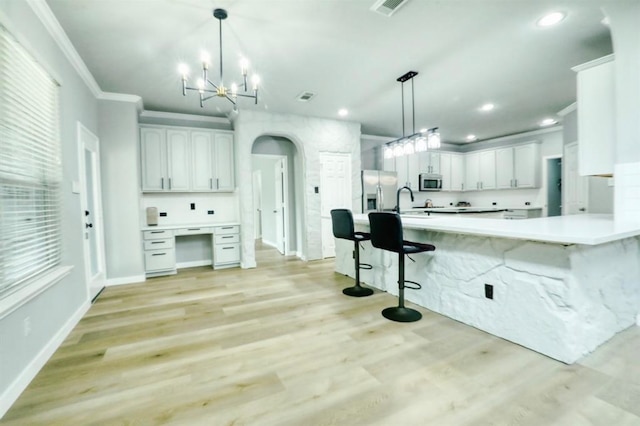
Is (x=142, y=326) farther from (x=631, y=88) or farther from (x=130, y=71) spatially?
(x=631, y=88)

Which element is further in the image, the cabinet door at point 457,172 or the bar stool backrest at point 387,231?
the cabinet door at point 457,172

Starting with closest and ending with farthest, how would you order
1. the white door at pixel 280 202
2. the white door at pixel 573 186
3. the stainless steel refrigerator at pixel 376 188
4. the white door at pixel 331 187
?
the white door at pixel 573 186 → the white door at pixel 331 187 → the stainless steel refrigerator at pixel 376 188 → the white door at pixel 280 202

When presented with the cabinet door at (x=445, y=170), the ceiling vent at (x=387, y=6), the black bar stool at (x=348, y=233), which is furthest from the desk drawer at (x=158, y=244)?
the cabinet door at (x=445, y=170)

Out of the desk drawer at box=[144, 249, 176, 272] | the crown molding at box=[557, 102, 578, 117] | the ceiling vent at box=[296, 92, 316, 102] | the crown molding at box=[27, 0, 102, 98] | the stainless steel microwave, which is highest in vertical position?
the ceiling vent at box=[296, 92, 316, 102]

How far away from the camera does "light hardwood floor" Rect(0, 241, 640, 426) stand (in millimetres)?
1543

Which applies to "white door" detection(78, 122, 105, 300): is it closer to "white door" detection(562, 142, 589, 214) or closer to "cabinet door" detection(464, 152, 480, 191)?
"white door" detection(562, 142, 589, 214)

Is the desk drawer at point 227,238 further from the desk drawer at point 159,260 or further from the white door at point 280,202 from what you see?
the white door at point 280,202

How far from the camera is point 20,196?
201cm

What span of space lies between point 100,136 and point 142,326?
2.82m

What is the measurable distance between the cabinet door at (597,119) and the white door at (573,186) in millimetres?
2841

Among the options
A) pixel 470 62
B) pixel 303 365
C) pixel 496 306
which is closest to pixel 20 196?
pixel 303 365

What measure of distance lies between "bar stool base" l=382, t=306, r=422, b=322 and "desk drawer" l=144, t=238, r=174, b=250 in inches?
142

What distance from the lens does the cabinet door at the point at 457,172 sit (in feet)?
25.7

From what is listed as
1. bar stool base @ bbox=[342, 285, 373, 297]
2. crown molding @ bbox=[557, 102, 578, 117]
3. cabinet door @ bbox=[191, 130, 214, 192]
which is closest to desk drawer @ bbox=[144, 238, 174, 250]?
cabinet door @ bbox=[191, 130, 214, 192]
